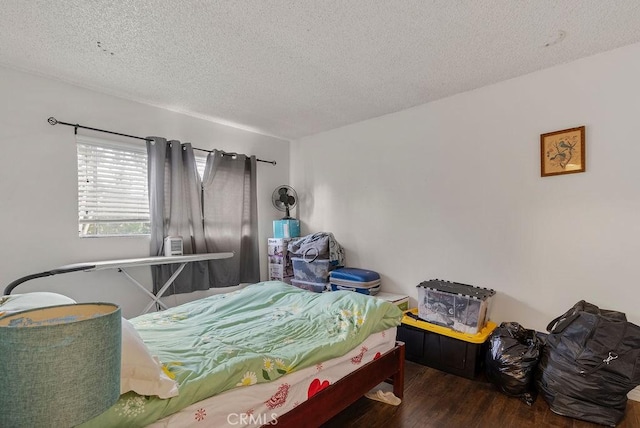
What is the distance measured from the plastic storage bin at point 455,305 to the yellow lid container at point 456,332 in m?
0.03

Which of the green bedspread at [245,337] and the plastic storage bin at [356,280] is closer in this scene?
the green bedspread at [245,337]

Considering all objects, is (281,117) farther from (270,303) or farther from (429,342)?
(429,342)

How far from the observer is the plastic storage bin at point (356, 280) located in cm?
312

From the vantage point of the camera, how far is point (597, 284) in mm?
2145

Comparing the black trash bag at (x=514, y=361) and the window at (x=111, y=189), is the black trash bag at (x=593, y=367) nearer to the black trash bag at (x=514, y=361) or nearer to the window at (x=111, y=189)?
the black trash bag at (x=514, y=361)

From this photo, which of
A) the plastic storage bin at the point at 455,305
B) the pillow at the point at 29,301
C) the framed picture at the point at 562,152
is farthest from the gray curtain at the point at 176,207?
the framed picture at the point at 562,152

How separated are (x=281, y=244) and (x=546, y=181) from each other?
2664mm

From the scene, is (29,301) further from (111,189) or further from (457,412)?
(457,412)

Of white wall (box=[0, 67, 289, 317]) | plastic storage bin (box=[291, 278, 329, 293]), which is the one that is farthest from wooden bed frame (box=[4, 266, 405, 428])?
plastic storage bin (box=[291, 278, 329, 293])

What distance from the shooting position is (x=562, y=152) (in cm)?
228

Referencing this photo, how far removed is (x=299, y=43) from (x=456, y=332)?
7.93 ft

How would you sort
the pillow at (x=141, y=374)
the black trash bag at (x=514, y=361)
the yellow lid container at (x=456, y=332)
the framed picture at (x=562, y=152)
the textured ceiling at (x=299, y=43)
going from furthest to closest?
1. the yellow lid container at (x=456, y=332)
2. the framed picture at (x=562, y=152)
3. the black trash bag at (x=514, y=361)
4. the textured ceiling at (x=299, y=43)
5. the pillow at (x=141, y=374)

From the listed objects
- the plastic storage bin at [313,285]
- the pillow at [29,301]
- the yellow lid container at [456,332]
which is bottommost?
the yellow lid container at [456,332]

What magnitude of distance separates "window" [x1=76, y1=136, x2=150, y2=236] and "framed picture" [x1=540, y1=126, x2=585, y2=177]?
11.3 feet
